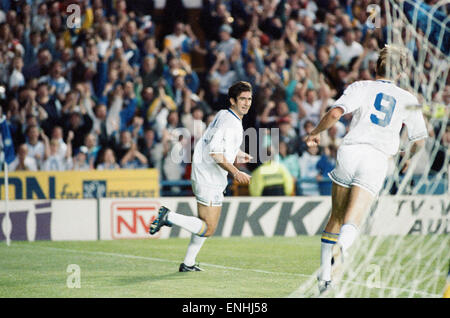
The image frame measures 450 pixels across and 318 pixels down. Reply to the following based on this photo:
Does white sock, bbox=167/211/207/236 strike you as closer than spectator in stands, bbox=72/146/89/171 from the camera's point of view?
Yes

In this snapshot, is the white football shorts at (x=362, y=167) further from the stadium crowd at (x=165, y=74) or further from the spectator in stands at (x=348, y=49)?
the spectator in stands at (x=348, y=49)

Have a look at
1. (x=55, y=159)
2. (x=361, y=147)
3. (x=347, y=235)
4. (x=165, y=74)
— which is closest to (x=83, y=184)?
(x=55, y=159)

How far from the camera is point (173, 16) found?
17.9m

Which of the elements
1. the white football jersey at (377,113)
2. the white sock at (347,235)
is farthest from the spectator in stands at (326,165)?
the white sock at (347,235)

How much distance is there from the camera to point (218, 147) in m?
8.52

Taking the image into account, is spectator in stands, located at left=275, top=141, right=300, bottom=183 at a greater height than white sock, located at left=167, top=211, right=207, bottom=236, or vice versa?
white sock, located at left=167, top=211, right=207, bottom=236

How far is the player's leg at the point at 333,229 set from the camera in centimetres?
727

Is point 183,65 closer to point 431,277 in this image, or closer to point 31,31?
point 31,31

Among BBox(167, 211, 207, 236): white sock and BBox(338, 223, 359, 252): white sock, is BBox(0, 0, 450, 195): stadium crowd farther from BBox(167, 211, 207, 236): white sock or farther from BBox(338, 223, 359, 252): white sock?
BBox(338, 223, 359, 252): white sock

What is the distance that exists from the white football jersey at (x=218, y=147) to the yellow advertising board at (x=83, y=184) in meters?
4.97

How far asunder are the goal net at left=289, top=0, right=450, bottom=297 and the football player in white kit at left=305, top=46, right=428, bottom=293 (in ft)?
0.48

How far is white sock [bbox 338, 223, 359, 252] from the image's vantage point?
6.78m

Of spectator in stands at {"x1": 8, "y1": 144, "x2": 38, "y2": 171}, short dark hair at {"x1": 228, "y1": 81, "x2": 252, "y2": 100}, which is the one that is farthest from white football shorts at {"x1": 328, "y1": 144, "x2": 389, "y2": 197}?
spectator in stands at {"x1": 8, "y1": 144, "x2": 38, "y2": 171}

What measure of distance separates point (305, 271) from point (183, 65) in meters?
8.06
